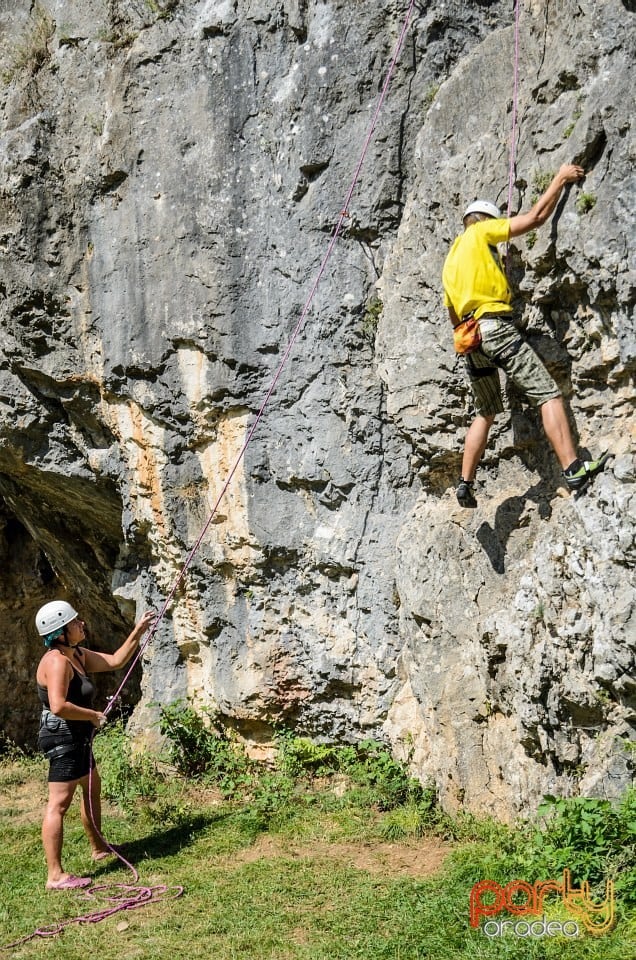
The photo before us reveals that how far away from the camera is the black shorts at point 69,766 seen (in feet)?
19.4

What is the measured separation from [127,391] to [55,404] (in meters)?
1.24

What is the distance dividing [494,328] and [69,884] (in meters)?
4.27

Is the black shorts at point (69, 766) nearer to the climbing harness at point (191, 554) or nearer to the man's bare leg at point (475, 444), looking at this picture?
the climbing harness at point (191, 554)

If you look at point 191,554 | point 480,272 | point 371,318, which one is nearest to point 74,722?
point 191,554

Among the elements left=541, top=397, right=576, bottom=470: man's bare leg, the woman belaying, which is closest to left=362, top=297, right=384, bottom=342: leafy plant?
left=541, top=397, right=576, bottom=470: man's bare leg

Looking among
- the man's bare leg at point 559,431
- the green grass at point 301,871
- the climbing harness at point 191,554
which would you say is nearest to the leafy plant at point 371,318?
the climbing harness at point 191,554

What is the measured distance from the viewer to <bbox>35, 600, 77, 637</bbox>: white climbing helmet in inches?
235

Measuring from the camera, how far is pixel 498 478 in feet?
19.1

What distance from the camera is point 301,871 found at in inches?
219

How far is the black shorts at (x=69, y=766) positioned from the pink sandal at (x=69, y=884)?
596 mm

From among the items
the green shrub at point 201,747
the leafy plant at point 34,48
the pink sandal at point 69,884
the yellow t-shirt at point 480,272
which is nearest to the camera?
the yellow t-shirt at point 480,272

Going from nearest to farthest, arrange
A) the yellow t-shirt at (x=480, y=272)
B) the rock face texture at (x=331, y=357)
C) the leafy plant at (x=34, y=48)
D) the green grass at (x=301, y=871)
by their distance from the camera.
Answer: the green grass at (x=301, y=871)
the rock face texture at (x=331, y=357)
the yellow t-shirt at (x=480, y=272)
the leafy plant at (x=34, y=48)

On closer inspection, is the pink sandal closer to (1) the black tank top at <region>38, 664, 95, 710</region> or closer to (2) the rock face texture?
(1) the black tank top at <region>38, 664, 95, 710</region>

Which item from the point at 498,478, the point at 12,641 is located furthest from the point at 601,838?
the point at 12,641
